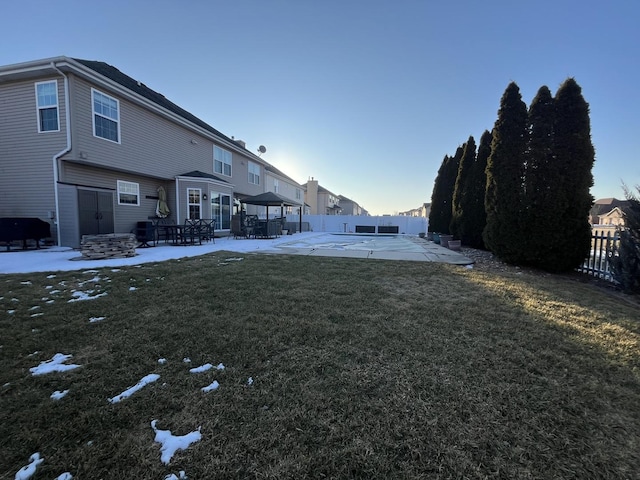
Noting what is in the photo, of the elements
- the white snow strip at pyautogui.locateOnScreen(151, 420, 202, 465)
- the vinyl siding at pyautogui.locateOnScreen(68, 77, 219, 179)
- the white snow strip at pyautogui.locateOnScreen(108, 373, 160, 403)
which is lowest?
the white snow strip at pyautogui.locateOnScreen(151, 420, 202, 465)

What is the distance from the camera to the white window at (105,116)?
9.21 m

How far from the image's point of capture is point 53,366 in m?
2.31

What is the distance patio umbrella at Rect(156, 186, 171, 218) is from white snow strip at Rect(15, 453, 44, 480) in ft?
41.1

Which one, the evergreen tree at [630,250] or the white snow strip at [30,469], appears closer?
the white snow strip at [30,469]

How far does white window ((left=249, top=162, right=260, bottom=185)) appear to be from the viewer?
19.9m

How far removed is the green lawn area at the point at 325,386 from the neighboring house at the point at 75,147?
6.59m

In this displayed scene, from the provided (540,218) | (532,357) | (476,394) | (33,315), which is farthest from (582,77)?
(33,315)

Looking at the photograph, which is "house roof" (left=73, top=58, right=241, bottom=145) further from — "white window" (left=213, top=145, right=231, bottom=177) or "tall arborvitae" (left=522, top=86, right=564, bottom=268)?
"tall arborvitae" (left=522, top=86, right=564, bottom=268)

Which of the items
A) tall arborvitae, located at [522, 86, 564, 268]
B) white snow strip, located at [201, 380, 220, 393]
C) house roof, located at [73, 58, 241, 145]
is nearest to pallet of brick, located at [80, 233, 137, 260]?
house roof, located at [73, 58, 241, 145]

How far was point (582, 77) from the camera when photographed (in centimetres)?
644

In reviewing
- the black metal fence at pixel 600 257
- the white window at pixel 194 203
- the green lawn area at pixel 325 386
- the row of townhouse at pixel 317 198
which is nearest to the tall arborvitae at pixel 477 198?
the black metal fence at pixel 600 257

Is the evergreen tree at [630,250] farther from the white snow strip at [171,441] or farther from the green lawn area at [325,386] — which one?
the white snow strip at [171,441]

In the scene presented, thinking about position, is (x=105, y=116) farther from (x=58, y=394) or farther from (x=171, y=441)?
(x=171, y=441)

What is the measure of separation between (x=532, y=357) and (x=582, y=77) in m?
7.62
